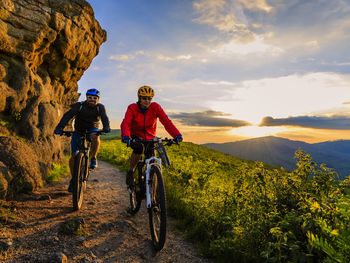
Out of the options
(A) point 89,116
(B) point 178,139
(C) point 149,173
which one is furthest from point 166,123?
(A) point 89,116

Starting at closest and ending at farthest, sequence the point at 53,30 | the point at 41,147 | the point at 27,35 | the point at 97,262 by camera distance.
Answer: the point at 97,262, the point at 41,147, the point at 27,35, the point at 53,30

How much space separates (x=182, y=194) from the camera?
10492mm

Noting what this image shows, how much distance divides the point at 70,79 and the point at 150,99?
14211mm

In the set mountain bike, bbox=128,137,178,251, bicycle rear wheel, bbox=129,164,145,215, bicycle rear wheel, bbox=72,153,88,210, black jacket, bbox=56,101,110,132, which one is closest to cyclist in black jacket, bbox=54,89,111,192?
black jacket, bbox=56,101,110,132

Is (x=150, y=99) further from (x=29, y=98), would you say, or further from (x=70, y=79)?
(x=70, y=79)

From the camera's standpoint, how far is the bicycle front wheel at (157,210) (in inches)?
263

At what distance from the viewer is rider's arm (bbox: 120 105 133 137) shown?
24.8 feet

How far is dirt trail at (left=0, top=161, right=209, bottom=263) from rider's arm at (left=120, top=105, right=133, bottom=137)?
2392 millimetres

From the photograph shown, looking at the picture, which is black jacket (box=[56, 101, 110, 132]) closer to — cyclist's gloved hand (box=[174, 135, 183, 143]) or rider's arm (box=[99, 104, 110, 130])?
rider's arm (box=[99, 104, 110, 130])

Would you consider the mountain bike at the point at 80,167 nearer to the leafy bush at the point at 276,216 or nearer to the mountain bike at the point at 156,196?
the mountain bike at the point at 156,196

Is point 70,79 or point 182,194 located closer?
point 182,194

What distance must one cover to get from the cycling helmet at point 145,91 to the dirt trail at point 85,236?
10.6ft

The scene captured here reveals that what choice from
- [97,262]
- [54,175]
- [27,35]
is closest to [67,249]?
[97,262]

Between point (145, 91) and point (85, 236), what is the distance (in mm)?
3600
